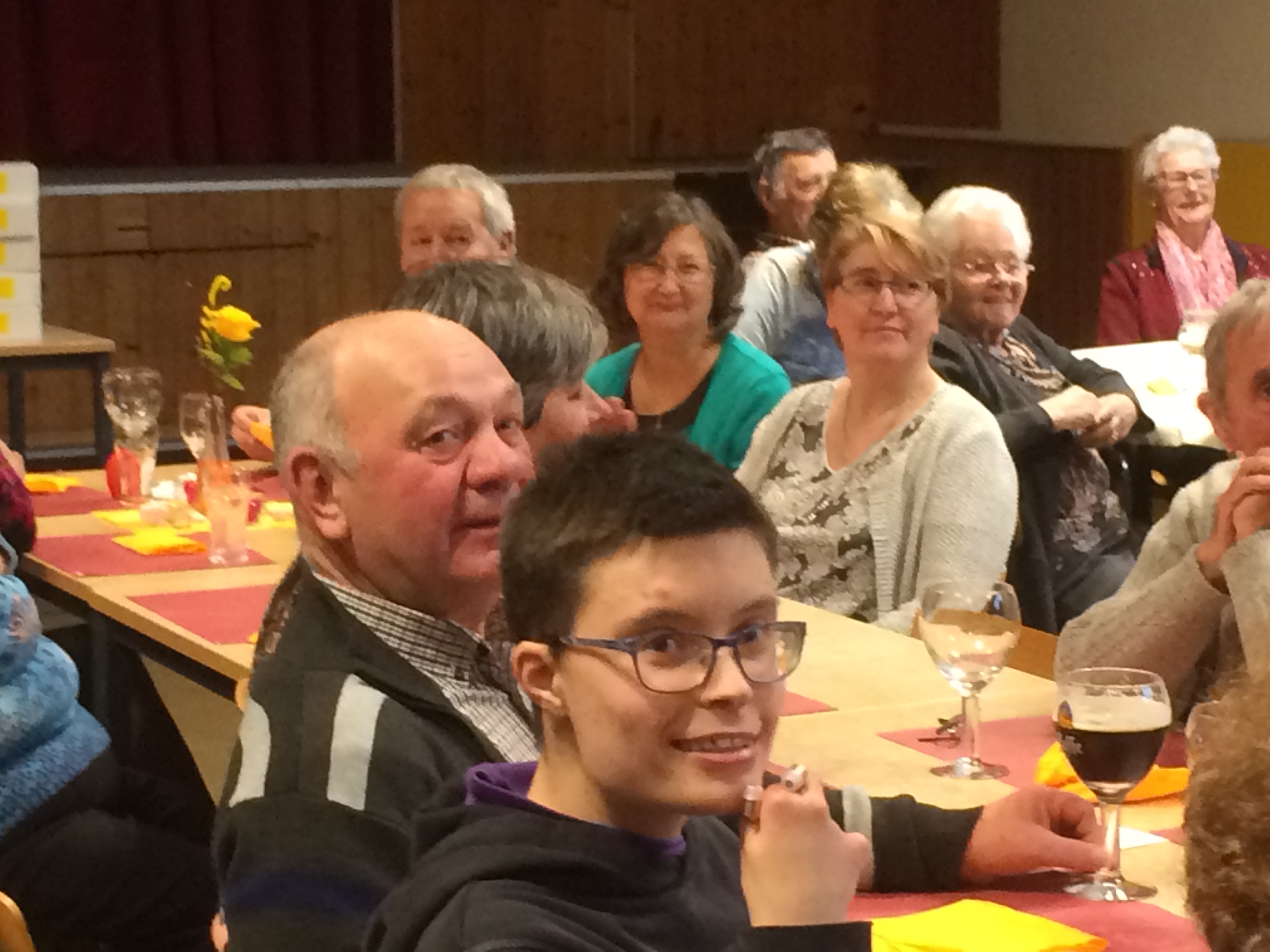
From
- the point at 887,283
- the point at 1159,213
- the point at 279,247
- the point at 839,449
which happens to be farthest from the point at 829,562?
the point at 279,247

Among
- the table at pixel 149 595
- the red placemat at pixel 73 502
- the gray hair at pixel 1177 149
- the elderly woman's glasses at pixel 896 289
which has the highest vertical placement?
the gray hair at pixel 1177 149

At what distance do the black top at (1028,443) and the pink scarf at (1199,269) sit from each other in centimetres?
191

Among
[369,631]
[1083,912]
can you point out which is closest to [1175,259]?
[1083,912]

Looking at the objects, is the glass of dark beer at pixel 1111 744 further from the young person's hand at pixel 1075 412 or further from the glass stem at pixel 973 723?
the young person's hand at pixel 1075 412

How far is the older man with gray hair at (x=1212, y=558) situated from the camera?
227cm

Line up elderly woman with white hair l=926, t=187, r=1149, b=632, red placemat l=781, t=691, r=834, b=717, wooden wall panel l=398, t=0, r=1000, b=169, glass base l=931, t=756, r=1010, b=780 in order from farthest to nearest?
wooden wall panel l=398, t=0, r=1000, b=169 → elderly woman with white hair l=926, t=187, r=1149, b=632 → red placemat l=781, t=691, r=834, b=717 → glass base l=931, t=756, r=1010, b=780

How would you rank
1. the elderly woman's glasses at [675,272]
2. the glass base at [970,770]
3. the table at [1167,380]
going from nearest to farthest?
the glass base at [970,770]
the elderly woman's glasses at [675,272]
the table at [1167,380]

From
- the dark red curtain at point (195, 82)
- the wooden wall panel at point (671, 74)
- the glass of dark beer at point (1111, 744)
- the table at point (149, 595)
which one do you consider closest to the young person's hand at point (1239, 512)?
the glass of dark beer at point (1111, 744)

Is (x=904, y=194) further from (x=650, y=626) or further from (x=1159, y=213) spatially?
(x=1159, y=213)

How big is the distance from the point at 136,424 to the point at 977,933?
270 centimetres

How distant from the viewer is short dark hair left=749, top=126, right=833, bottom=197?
19.8ft

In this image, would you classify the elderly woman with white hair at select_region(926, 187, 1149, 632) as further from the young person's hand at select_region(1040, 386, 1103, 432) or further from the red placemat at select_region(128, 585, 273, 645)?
the red placemat at select_region(128, 585, 273, 645)

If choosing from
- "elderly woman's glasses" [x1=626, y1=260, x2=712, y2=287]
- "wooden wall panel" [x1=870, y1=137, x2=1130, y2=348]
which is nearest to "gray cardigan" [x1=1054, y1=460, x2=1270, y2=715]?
"elderly woman's glasses" [x1=626, y1=260, x2=712, y2=287]

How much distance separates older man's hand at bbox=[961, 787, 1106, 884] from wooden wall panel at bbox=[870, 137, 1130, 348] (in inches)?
279
